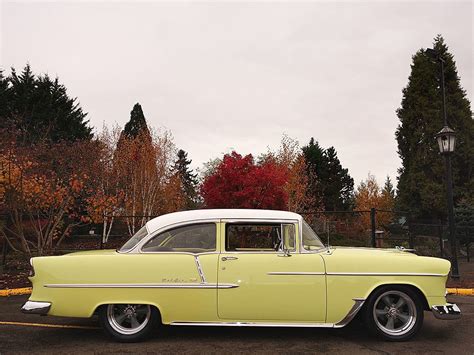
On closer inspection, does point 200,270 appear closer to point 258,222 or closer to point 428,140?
point 258,222

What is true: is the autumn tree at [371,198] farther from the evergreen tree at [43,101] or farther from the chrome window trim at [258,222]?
the chrome window trim at [258,222]

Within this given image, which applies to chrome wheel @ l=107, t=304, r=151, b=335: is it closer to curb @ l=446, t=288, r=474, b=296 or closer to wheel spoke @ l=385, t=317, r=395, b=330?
wheel spoke @ l=385, t=317, r=395, b=330

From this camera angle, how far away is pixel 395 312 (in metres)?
4.91

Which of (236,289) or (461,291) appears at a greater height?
(236,289)

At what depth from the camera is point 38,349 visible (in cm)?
458

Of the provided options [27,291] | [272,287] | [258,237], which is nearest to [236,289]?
[272,287]

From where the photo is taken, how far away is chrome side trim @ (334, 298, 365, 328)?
4781 millimetres

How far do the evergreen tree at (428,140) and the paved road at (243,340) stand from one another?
2555 centimetres

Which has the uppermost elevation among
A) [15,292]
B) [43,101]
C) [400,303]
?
[43,101]

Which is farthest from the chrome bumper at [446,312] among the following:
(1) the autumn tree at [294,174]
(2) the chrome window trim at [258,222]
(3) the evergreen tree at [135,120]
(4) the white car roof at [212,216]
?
(3) the evergreen tree at [135,120]

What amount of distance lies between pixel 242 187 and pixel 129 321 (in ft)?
46.4

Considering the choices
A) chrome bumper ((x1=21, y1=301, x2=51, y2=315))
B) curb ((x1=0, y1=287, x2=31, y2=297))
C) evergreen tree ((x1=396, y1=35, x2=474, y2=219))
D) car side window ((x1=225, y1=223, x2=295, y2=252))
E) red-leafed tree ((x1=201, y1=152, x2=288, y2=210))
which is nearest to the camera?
chrome bumper ((x1=21, y1=301, x2=51, y2=315))

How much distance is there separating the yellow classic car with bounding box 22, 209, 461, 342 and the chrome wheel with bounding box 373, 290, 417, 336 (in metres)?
0.01

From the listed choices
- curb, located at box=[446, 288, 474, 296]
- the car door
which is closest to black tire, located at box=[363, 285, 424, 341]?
the car door
